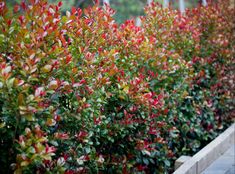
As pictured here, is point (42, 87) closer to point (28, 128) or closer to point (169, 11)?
point (28, 128)

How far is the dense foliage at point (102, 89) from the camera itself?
2922 millimetres

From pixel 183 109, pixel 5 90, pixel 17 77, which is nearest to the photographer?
pixel 5 90

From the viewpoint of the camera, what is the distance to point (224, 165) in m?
5.51

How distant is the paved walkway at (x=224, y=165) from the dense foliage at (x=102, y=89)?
0.40m

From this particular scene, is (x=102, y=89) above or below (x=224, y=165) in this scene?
above

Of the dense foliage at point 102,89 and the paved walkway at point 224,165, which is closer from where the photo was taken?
the dense foliage at point 102,89

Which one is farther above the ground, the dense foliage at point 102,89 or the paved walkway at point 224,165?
the dense foliage at point 102,89

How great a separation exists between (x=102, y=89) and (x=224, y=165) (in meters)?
2.38

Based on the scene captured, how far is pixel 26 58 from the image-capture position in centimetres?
289

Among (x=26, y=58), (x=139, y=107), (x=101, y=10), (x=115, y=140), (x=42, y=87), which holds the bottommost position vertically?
(x=115, y=140)

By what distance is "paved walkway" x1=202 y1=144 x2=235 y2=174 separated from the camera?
5.26 metres

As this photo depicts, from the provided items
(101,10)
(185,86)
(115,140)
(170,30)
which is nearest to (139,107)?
(115,140)

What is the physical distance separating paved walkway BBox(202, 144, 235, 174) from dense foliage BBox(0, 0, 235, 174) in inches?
15.6

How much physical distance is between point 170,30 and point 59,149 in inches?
115
